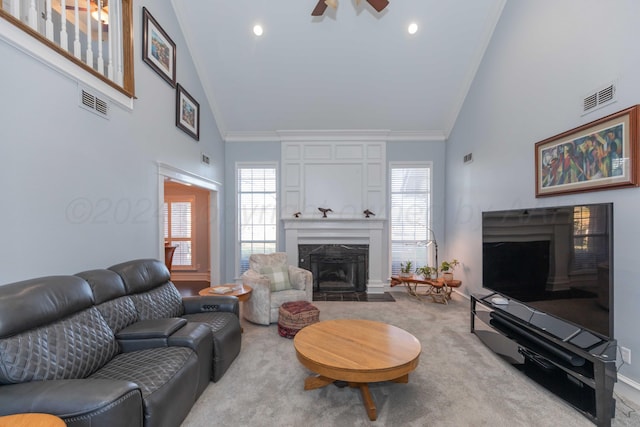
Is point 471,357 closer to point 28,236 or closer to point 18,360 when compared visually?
point 18,360

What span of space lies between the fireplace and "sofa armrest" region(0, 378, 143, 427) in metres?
4.22

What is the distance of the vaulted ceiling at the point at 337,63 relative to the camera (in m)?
3.99

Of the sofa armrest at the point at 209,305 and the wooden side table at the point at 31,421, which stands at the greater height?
the wooden side table at the point at 31,421

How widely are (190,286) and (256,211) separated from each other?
222cm

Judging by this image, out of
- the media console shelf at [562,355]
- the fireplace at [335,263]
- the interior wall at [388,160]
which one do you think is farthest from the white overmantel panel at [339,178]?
the media console shelf at [562,355]

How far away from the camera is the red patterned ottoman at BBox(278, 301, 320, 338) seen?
3.28 meters

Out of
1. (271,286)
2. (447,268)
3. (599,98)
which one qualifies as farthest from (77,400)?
(447,268)

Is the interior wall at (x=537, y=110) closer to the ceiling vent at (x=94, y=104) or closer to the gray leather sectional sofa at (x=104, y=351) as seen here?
the gray leather sectional sofa at (x=104, y=351)

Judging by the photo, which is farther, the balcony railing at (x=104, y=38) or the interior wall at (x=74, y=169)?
the balcony railing at (x=104, y=38)

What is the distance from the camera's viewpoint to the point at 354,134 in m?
5.62

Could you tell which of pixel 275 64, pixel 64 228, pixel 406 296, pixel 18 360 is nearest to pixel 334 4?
pixel 275 64

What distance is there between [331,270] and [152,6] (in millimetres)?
4814

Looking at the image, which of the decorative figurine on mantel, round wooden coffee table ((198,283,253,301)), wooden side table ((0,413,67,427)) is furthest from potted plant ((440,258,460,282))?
wooden side table ((0,413,67,427))

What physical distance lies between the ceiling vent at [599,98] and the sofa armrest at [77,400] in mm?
4068
